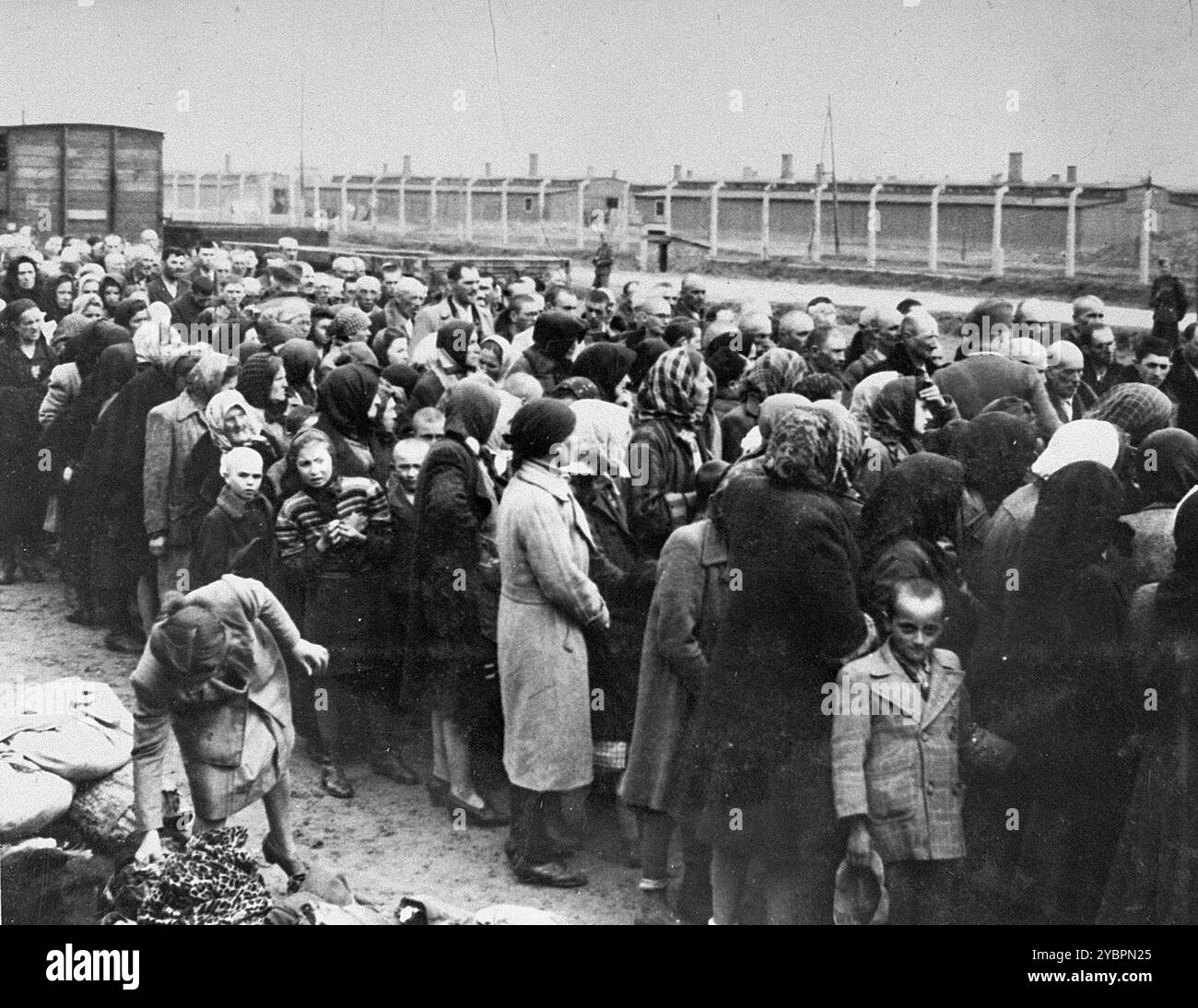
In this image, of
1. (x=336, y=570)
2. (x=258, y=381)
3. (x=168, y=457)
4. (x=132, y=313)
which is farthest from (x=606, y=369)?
(x=132, y=313)

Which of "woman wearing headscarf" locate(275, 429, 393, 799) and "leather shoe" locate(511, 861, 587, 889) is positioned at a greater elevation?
"woman wearing headscarf" locate(275, 429, 393, 799)

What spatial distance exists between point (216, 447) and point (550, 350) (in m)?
1.82

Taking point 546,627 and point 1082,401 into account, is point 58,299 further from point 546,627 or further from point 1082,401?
point 1082,401

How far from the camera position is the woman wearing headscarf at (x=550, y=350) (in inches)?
286

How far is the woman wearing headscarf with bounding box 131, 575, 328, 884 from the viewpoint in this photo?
5020 millimetres

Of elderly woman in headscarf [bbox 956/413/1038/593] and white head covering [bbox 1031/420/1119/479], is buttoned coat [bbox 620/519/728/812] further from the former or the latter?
white head covering [bbox 1031/420/1119/479]

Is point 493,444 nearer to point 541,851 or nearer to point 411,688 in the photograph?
point 411,688

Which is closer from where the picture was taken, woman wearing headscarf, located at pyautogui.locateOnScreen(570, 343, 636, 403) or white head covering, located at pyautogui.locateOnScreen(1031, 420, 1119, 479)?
white head covering, located at pyautogui.locateOnScreen(1031, 420, 1119, 479)

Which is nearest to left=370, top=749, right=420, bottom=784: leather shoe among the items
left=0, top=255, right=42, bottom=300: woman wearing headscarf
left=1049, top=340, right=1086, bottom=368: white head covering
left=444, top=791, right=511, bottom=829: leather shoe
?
left=444, top=791, right=511, bottom=829: leather shoe

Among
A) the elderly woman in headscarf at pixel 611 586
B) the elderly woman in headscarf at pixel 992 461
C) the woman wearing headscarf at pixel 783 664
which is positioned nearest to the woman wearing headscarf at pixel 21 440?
the elderly woman in headscarf at pixel 611 586

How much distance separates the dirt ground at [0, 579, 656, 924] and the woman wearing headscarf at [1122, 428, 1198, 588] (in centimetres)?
212

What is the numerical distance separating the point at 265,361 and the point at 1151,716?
14.0ft

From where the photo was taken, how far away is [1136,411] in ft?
17.1

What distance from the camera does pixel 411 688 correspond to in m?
5.69
